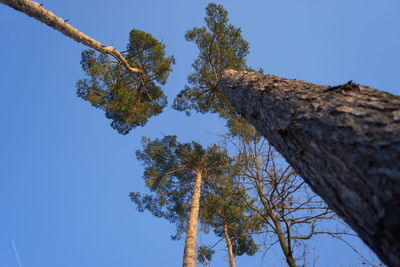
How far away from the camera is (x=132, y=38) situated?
8719mm

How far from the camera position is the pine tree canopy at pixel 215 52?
8000 mm

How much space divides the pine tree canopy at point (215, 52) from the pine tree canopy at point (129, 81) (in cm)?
149

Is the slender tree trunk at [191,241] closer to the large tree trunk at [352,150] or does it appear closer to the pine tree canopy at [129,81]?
the pine tree canopy at [129,81]

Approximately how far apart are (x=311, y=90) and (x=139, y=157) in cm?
1043

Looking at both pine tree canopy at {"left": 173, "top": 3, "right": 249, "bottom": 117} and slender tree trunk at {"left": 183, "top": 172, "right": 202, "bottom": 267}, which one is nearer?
slender tree trunk at {"left": 183, "top": 172, "right": 202, "bottom": 267}

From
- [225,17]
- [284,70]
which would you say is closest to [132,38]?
[225,17]

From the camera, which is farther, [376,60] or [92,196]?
[376,60]

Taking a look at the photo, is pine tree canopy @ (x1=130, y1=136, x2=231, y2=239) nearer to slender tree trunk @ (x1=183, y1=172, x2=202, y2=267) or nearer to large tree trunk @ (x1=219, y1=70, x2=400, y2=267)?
slender tree trunk @ (x1=183, y1=172, x2=202, y2=267)

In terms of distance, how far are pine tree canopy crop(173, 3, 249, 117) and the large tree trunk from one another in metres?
5.74

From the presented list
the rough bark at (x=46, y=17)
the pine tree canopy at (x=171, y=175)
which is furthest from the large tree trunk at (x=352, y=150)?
the pine tree canopy at (x=171, y=175)

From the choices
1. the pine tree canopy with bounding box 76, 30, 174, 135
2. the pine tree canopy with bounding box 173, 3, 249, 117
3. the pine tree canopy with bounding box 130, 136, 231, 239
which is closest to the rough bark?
the pine tree canopy with bounding box 76, 30, 174, 135

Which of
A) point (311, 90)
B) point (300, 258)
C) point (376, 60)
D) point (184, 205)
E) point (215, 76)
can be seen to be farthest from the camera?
point (376, 60)

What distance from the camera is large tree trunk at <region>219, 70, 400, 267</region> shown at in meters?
1.01

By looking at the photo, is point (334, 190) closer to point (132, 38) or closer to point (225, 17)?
point (225, 17)
